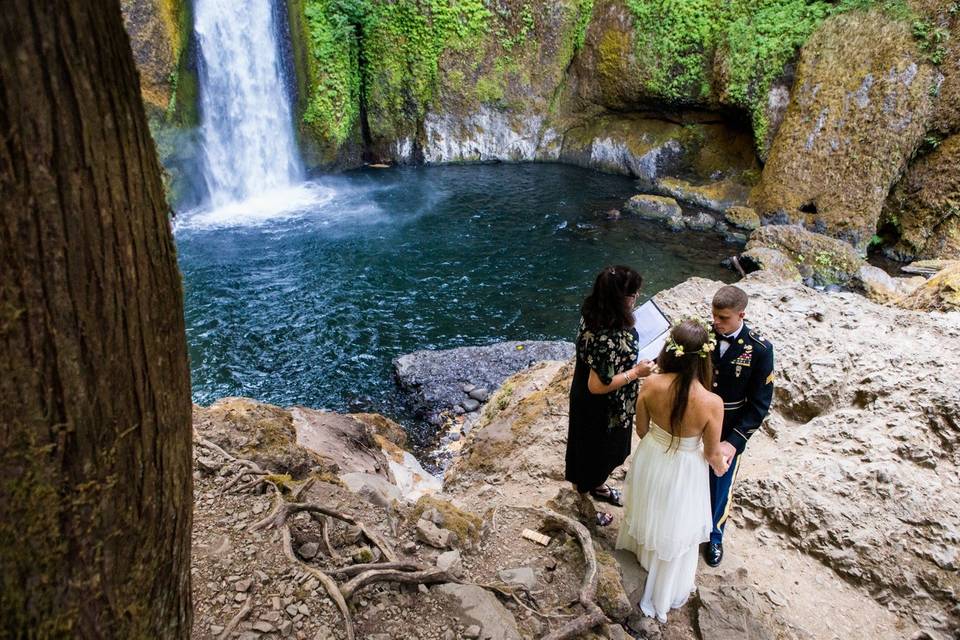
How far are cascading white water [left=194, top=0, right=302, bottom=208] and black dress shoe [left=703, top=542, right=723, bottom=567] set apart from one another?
15.7 metres

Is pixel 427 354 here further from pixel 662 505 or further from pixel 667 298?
pixel 662 505

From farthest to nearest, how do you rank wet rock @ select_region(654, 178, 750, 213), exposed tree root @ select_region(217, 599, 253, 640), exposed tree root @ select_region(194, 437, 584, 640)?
wet rock @ select_region(654, 178, 750, 213) < exposed tree root @ select_region(194, 437, 584, 640) < exposed tree root @ select_region(217, 599, 253, 640)

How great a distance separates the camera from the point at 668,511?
3.20 meters

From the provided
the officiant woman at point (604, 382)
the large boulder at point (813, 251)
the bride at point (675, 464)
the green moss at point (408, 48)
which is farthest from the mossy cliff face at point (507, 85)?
the bride at point (675, 464)

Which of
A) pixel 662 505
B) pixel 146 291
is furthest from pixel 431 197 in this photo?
pixel 146 291

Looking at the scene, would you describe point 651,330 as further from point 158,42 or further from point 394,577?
point 158,42

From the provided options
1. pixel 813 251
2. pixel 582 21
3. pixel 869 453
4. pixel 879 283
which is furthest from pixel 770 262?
pixel 582 21

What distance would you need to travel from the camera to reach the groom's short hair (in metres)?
3.44

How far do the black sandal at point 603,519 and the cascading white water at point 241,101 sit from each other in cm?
1513

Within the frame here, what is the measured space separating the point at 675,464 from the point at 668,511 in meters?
0.26

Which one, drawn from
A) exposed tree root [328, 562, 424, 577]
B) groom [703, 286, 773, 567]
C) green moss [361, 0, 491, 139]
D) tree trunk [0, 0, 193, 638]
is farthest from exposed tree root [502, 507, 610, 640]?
green moss [361, 0, 491, 139]

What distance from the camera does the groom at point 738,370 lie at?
3479mm

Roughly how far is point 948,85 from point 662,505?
1648 cm

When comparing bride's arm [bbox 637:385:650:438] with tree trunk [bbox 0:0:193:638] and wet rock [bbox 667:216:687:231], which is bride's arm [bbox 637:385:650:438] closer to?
tree trunk [bbox 0:0:193:638]
